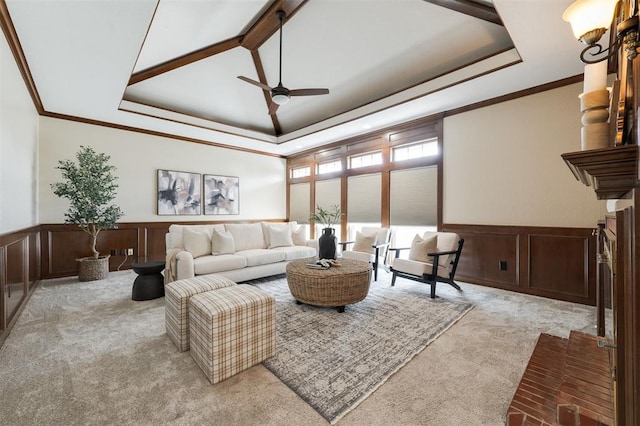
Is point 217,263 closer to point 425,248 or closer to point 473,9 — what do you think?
point 425,248

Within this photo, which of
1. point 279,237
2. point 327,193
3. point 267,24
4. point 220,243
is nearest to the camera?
point 267,24

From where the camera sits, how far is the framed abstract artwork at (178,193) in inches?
217

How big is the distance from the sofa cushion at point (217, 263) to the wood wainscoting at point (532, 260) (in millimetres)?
3540

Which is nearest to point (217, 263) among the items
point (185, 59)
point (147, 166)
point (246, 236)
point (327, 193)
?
point (246, 236)

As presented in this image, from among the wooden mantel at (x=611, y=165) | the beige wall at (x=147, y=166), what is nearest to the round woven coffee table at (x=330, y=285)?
the wooden mantel at (x=611, y=165)

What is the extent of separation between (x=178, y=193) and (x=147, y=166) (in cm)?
78

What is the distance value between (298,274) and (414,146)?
11.5 feet

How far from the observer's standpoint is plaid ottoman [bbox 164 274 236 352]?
2.16m

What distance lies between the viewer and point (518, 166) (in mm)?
3750

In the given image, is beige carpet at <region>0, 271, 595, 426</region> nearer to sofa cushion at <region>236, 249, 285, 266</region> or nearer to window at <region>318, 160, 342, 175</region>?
sofa cushion at <region>236, 249, 285, 266</region>

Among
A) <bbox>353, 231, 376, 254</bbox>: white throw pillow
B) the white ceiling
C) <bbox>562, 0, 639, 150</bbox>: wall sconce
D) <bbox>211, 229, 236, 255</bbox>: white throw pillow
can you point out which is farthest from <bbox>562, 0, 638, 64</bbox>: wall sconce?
<bbox>211, 229, 236, 255</bbox>: white throw pillow

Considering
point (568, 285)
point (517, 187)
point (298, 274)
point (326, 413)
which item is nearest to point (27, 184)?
point (298, 274)

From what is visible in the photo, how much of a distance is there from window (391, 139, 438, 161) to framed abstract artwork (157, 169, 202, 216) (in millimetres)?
4425

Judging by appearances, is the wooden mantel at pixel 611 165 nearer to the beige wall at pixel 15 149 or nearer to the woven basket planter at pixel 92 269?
the beige wall at pixel 15 149
